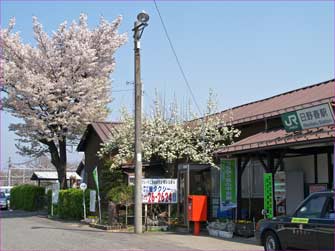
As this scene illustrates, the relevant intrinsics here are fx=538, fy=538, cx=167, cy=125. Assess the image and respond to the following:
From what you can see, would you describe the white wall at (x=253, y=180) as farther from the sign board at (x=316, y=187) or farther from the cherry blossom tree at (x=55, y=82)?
the cherry blossom tree at (x=55, y=82)

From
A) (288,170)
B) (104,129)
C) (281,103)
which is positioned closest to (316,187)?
(288,170)

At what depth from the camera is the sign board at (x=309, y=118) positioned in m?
15.8

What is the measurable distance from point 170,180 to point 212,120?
3578 millimetres

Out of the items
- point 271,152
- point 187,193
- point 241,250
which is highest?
point 271,152

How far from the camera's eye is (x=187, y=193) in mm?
22297

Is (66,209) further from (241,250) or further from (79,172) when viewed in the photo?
(79,172)

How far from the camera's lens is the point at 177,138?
2467 centimetres

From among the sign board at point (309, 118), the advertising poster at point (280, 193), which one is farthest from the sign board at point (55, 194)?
the sign board at point (309, 118)

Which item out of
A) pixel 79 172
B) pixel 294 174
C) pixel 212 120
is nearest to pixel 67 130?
pixel 79 172

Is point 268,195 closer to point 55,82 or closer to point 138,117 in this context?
point 138,117

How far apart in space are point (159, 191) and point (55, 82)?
697 inches

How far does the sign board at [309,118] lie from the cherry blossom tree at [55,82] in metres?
23.1

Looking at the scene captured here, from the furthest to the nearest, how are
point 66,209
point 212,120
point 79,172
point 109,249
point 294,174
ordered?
point 79,172 < point 66,209 < point 212,120 < point 294,174 < point 109,249

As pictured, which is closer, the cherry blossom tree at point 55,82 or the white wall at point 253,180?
the white wall at point 253,180
